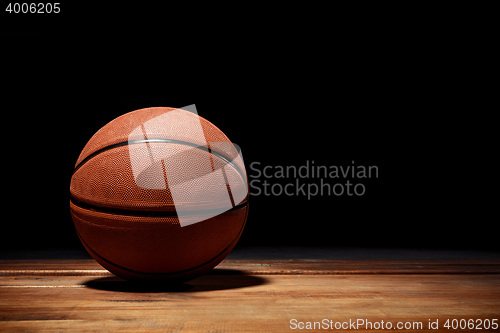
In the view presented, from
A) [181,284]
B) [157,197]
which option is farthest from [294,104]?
[157,197]

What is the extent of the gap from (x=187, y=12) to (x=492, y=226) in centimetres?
313

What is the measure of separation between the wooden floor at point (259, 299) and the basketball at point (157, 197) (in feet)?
0.45

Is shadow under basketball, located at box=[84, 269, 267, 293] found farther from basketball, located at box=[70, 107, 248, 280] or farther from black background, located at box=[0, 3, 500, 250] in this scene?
black background, located at box=[0, 3, 500, 250]

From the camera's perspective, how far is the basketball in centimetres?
194

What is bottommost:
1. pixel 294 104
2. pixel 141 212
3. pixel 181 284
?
pixel 181 284

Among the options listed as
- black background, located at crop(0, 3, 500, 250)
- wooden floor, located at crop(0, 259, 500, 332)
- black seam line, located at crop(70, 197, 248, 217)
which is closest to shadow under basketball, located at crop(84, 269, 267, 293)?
wooden floor, located at crop(0, 259, 500, 332)

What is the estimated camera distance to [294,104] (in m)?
4.57

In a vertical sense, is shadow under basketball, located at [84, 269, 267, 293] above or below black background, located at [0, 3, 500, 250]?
below

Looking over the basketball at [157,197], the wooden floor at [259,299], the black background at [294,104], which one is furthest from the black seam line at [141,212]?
the black background at [294,104]

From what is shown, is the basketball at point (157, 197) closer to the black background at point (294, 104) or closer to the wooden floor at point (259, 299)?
the wooden floor at point (259, 299)

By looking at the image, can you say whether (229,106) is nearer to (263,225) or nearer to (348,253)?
(263,225)

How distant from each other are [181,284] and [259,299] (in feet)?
1.49

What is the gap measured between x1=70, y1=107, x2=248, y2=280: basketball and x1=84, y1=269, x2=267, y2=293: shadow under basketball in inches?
2.2

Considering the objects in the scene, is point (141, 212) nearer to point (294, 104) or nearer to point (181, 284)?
point (181, 284)
